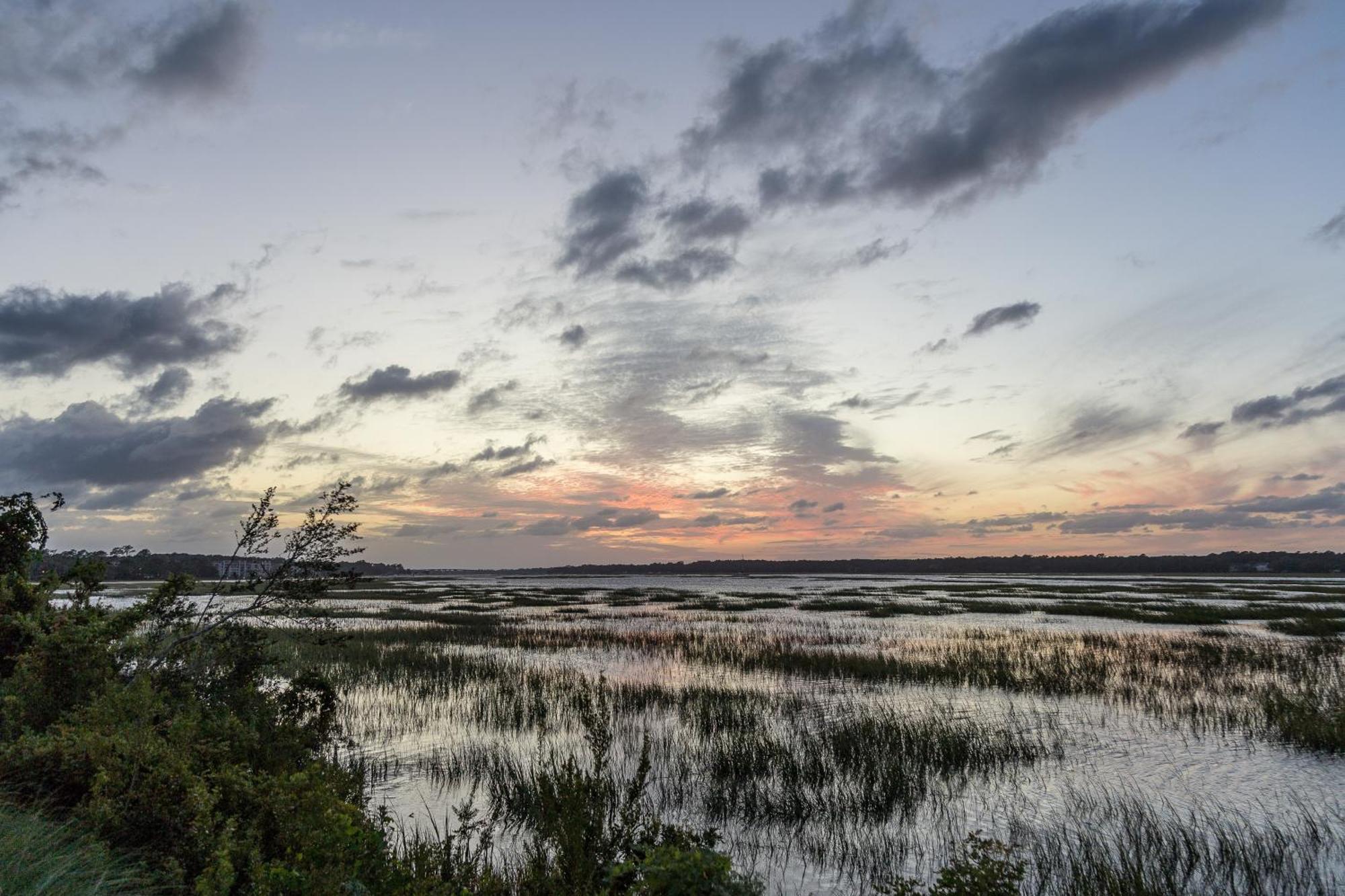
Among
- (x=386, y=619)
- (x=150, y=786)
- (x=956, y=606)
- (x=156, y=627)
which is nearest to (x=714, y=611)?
(x=956, y=606)

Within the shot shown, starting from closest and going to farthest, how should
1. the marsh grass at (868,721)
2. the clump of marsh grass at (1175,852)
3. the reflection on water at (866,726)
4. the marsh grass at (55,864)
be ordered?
the marsh grass at (55,864), the clump of marsh grass at (1175,852), the marsh grass at (868,721), the reflection on water at (866,726)

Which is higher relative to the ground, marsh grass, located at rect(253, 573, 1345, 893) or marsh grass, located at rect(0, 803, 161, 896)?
marsh grass, located at rect(0, 803, 161, 896)

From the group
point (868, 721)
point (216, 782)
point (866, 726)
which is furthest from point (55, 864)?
point (868, 721)

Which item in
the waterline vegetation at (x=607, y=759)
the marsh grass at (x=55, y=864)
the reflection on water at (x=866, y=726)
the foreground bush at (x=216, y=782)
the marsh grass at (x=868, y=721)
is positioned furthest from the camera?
the reflection on water at (x=866, y=726)

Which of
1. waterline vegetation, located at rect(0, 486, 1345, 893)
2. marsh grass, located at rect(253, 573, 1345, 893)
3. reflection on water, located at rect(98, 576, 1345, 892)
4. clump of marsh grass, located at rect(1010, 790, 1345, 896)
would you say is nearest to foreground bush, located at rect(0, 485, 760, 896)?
waterline vegetation, located at rect(0, 486, 1345, 893)

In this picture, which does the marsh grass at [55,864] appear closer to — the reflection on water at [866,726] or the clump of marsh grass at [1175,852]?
the reflection on water at [866,726]

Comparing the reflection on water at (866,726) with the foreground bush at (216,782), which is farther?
the reflection on water at (866,726)

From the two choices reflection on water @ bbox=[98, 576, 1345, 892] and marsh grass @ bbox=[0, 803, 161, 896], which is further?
reflection on water @ bbox=[98, 576, 1345, 892]

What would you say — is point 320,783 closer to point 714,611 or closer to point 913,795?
point 913,795

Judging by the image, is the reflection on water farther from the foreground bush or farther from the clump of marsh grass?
the foreground bush

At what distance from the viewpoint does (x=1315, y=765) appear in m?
12.8

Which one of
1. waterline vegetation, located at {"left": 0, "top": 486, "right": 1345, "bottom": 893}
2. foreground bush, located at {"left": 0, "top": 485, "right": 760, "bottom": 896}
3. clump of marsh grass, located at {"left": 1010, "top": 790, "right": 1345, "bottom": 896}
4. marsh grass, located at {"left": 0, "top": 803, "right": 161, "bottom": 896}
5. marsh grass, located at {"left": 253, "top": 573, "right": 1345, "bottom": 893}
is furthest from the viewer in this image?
marsh grass, located at {"left": 253, "top": 573, "right": 1345, "bottom": 893}

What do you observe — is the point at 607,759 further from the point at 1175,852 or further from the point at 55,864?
the point at 55,864

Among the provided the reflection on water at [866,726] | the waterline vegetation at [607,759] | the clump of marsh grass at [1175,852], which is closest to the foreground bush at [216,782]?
the waterline vegetation at [607,759]
